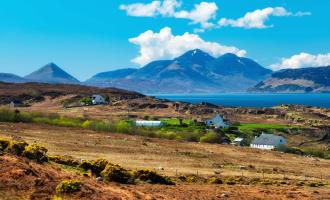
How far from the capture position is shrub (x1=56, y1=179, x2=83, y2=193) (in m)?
25.6

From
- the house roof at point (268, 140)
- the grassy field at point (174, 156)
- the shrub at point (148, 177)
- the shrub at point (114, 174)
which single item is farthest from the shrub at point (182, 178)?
the house roof at point (268, 140)

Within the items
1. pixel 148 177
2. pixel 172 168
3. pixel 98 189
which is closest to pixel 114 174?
pixel 148 177

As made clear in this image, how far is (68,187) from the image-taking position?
2584 centimetres

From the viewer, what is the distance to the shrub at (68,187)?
1009 inches

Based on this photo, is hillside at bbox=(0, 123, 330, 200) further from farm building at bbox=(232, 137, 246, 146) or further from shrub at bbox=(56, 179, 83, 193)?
farm building at bbox=(232, 137, 246, 146)

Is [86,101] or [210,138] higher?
[86,101]

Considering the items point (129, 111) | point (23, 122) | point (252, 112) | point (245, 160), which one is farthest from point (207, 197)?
point (252, 112)

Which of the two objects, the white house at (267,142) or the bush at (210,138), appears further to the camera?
the white house at (267,142)

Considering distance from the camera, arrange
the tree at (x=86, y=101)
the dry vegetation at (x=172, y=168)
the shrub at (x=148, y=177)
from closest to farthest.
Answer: the dry vegetation at (x=172, y=168)
the shrub at (x=148, y=177)
the tree at (x=86, y=101)

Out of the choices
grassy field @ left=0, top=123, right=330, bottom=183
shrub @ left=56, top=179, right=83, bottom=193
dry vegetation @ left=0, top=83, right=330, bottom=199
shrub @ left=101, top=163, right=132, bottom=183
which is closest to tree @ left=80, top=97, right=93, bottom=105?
dry vegetation @ left=0, top=83, right=330, bottom=199

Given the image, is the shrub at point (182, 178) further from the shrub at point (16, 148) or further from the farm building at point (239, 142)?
the farm building at point (239, 142)

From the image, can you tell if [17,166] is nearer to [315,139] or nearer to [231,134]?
[231,134]

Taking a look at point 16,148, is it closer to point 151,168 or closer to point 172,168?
point 151,168

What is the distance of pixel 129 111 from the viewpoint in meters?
180
